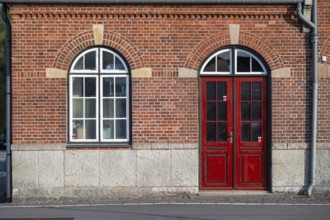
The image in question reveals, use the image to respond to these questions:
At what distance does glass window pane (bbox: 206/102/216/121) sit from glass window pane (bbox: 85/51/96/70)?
286 cm

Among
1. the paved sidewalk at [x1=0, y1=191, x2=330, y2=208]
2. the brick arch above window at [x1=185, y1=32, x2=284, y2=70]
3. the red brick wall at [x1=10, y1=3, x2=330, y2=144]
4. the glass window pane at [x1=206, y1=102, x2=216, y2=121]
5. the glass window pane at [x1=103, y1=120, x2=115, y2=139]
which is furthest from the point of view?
the glass window pane at [x1=206, y1=102, x2=216, y2=121]

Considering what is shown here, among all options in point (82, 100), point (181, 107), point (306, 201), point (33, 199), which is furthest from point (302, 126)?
point (33, 199)

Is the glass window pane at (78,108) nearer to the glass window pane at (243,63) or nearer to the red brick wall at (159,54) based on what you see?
the red brick wall at (159,54)

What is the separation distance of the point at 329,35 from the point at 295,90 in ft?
5.07

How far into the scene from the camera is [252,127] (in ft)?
48.5

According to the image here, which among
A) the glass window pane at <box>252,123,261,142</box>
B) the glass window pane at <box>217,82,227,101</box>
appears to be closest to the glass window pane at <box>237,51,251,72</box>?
the glass window pane at <box>217,82,227,101</box>

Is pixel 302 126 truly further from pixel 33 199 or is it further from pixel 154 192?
pixel 33 199

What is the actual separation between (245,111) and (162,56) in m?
2.38

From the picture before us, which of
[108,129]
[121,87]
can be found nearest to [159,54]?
[121,87]

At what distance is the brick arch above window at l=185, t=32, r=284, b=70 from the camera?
572 inches

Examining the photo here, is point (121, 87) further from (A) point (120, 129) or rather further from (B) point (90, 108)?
(A) point (120, 129)

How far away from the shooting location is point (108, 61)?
1459cm

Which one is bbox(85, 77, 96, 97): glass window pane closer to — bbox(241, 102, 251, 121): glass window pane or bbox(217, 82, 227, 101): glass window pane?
bbox(217, 82, 227, 101): glass window pane

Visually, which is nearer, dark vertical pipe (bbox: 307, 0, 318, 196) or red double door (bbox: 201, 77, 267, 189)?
dark vertical pipe (bbox: 307, 0, 318, 196)
